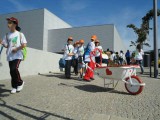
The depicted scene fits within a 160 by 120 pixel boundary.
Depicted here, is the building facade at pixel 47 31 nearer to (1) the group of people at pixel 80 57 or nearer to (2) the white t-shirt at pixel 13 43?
(1) the group of people at pixel 80 57

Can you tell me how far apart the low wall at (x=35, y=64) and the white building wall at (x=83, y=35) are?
19214mm

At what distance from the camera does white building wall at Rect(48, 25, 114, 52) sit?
32.8 metres

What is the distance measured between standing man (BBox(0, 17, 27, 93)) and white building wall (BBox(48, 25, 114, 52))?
27.6 m

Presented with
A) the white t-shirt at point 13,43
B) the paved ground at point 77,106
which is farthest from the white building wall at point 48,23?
the paved ground at point 77,106

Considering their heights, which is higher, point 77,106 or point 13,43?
point 13,43

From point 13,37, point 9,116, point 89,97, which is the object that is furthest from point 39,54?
point 9,116

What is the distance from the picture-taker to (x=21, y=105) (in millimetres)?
4539

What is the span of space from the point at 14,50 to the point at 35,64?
5.89 m

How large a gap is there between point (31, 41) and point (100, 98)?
32974 mm

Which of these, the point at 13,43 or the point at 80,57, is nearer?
the point at 13,43

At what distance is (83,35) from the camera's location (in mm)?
34281

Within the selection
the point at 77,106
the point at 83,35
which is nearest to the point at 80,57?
the point at 77,106

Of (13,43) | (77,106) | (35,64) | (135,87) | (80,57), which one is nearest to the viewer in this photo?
(77,106)

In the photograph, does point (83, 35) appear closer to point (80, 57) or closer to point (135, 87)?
point (80, 57)
